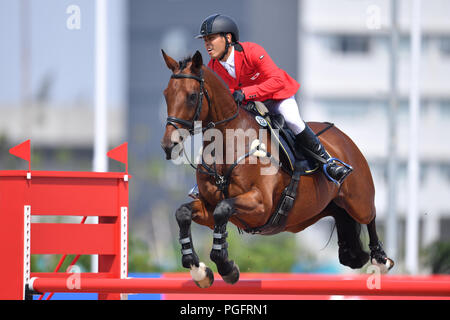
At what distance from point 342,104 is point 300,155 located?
2668cm

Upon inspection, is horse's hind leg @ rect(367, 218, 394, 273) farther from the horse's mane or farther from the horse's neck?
the horse's mane

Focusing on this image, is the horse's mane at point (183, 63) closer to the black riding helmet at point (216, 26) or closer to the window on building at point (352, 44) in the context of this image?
the black riding helmet at point (216, 26)

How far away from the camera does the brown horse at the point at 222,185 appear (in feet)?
15.4

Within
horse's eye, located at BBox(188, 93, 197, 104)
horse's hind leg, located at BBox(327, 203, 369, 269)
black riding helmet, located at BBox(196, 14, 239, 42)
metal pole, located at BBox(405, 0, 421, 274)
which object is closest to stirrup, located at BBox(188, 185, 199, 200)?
horse's eye, located at BBox(188, 93, 197, 104)

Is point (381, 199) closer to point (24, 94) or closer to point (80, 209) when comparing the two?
point (24, 94)

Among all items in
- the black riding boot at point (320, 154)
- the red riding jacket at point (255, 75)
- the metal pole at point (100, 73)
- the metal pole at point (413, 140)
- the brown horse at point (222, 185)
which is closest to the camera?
the brown horse at point (222, 185)

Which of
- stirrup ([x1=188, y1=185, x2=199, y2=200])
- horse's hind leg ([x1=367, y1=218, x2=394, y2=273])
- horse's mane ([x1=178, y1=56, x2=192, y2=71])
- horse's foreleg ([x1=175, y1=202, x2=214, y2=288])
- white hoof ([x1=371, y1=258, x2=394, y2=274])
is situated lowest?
white hoof ([x1=371, y1=258, x2=394, y2=274])

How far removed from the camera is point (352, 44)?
106 feet

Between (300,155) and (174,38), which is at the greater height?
(174,38)

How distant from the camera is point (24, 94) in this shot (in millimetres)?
38875

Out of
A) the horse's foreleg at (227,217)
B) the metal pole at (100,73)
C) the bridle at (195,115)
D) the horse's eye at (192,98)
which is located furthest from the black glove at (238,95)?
the metal pole at (100,73)

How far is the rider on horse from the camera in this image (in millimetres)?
5070

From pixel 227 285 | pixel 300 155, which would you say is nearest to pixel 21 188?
pixel 227 285
